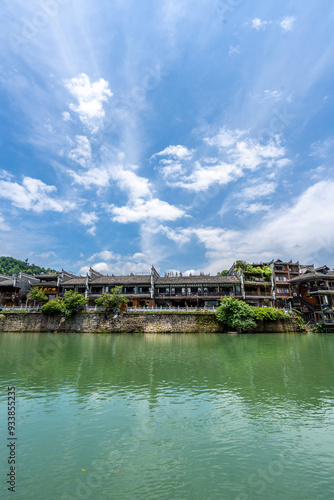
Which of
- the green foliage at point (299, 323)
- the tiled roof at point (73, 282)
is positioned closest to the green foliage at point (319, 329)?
the green foliage at point (299, 323)

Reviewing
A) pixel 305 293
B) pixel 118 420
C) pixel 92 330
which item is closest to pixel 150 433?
pixel 118 420

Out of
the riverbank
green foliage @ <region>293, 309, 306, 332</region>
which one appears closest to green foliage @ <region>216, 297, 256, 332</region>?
the riverbank

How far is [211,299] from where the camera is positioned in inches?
1809

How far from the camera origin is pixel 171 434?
7199mm

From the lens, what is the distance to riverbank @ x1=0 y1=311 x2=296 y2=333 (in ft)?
127

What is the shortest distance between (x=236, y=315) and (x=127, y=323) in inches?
647

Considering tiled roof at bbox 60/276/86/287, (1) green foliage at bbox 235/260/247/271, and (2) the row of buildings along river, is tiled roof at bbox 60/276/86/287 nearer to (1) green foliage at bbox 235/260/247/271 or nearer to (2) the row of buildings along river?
(2) the row of buildings along river

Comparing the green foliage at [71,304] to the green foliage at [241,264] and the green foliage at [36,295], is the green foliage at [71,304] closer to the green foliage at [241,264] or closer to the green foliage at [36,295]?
the green foliage at [36,295]

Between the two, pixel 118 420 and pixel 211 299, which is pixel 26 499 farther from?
pixel 211 299

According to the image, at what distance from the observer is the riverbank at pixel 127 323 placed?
127 ft

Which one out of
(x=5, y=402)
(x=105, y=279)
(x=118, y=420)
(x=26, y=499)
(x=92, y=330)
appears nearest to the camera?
(x=26, y=499)

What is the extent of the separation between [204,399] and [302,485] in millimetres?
5048

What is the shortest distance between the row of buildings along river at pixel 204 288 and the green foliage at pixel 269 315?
605 centimetres

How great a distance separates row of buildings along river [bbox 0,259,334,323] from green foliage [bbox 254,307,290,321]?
605 centimetres
